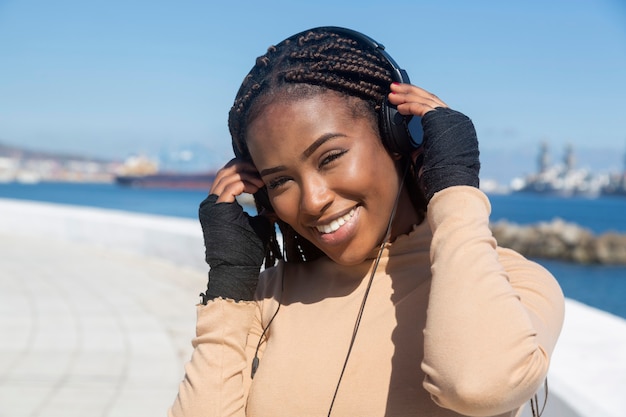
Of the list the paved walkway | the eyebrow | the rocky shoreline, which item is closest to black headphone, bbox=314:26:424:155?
the eyebrow

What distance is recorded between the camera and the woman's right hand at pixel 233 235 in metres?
1.70

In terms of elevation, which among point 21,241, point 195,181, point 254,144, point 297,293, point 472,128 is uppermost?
point 195,181

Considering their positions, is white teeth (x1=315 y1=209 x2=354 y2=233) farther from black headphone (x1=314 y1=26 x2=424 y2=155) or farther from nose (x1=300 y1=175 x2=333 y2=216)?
black headphone (x1=314 y1=26 x2=424 y2=155)

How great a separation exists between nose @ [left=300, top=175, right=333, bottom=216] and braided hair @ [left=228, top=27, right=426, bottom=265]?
17cm

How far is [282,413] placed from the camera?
4.89 feet

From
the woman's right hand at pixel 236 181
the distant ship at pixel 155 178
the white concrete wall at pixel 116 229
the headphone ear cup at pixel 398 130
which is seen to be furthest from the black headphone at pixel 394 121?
the distant ship at pixel 155 178

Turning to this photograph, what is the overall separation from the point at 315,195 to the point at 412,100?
28 cm

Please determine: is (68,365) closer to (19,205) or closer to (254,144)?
(254,144)

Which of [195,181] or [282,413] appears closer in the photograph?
[282,413]

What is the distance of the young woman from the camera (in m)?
1.28

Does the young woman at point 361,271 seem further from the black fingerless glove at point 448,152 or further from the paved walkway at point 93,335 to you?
the paved walkway at point 93,335

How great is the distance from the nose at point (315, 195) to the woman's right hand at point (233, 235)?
267mm

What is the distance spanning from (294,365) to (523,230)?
1106 inches

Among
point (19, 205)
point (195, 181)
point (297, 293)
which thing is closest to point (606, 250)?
point (19, 205)
